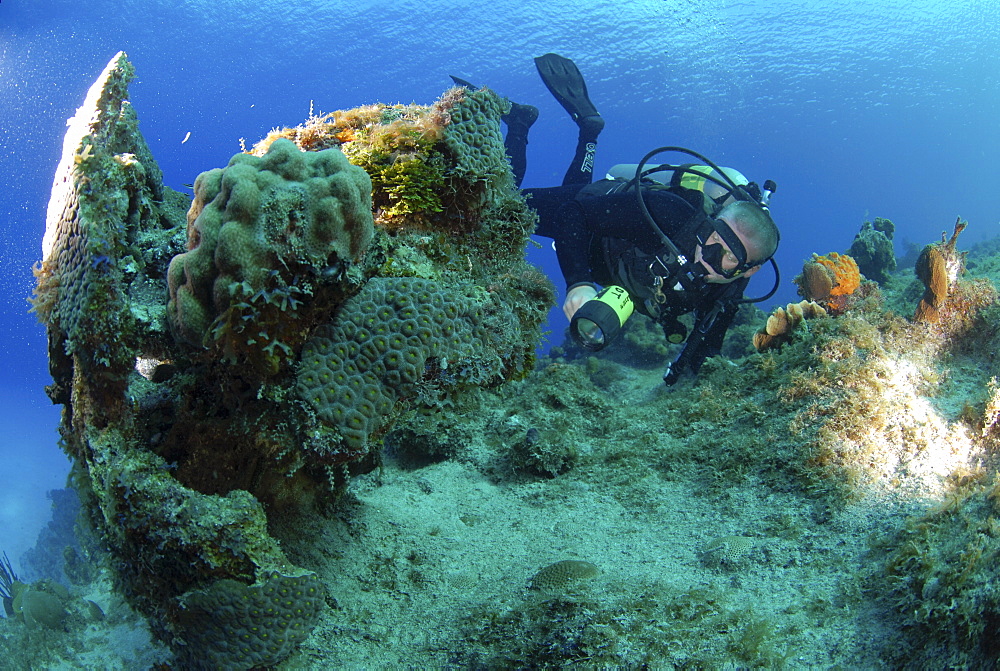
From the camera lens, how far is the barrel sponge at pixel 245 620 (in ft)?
7.73

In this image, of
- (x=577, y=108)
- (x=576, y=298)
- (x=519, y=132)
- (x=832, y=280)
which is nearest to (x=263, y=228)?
(x=576, y=298)

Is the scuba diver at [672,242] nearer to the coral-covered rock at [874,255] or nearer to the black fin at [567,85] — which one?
the black fin at [567,85]

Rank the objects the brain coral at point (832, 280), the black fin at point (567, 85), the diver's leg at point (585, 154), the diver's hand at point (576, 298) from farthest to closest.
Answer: the black fin at point (567, 85), the diver's leg at point (585, 154), the brain coral at point (832, 280), the diver's hand at point (576, 298)

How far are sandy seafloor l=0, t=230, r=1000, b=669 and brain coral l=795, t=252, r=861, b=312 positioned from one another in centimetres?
125

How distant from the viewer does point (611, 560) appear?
307 centimetres

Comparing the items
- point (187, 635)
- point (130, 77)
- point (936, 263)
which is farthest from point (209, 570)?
point (936, 263)

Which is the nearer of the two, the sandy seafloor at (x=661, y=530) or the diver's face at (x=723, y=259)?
the sandy seafloor at (x=661, y=530)

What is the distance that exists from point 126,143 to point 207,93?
58.5 m

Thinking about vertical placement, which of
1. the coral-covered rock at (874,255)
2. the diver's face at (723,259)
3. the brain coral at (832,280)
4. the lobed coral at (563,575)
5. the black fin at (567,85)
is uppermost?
the black fin at (567,85)

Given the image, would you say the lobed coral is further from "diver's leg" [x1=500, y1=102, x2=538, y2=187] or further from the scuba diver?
"diver's leg" [x1=500, y1=102, x2=538, y2=187]

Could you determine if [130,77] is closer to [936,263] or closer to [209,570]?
[209,570]

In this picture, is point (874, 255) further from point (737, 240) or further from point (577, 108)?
point (577, 108)

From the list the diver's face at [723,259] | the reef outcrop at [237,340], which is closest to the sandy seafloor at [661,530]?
the reef outcrop at [237,340]

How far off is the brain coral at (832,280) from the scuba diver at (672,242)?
25.6 inches
